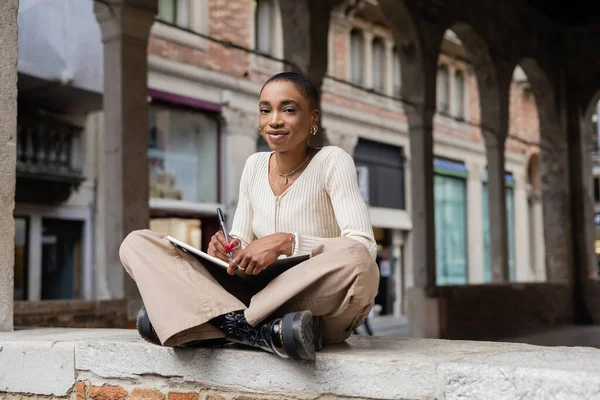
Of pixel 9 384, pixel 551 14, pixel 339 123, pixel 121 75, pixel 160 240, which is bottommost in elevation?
pixel 9 384

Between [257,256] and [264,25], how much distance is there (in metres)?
13.8

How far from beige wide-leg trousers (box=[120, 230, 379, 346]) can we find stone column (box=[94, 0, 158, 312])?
4251 mm

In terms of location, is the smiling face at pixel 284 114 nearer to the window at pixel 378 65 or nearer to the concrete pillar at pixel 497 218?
the concrete pillar at pixel 497 218

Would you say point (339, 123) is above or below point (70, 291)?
above

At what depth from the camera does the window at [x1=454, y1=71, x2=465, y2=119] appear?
22.8m

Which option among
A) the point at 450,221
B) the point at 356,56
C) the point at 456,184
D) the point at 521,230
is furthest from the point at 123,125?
the point at 521,230

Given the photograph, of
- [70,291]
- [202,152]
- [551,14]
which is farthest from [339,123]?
[70,291]

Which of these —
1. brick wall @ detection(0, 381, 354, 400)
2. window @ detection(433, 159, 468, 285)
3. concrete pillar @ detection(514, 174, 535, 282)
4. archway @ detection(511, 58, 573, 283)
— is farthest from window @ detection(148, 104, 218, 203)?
concrete pillar @ detection(514, 174, 535, 282)

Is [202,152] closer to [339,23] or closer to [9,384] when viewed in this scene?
[339,23]

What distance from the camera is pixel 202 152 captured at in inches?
575

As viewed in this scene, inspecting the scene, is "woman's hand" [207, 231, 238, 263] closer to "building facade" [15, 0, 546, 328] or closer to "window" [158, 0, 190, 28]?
"building facade" [15, 0, 546, 328]

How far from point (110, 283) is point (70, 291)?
5.98 m

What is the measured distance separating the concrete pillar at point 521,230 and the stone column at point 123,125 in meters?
19.1

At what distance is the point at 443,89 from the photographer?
72.5 feet
